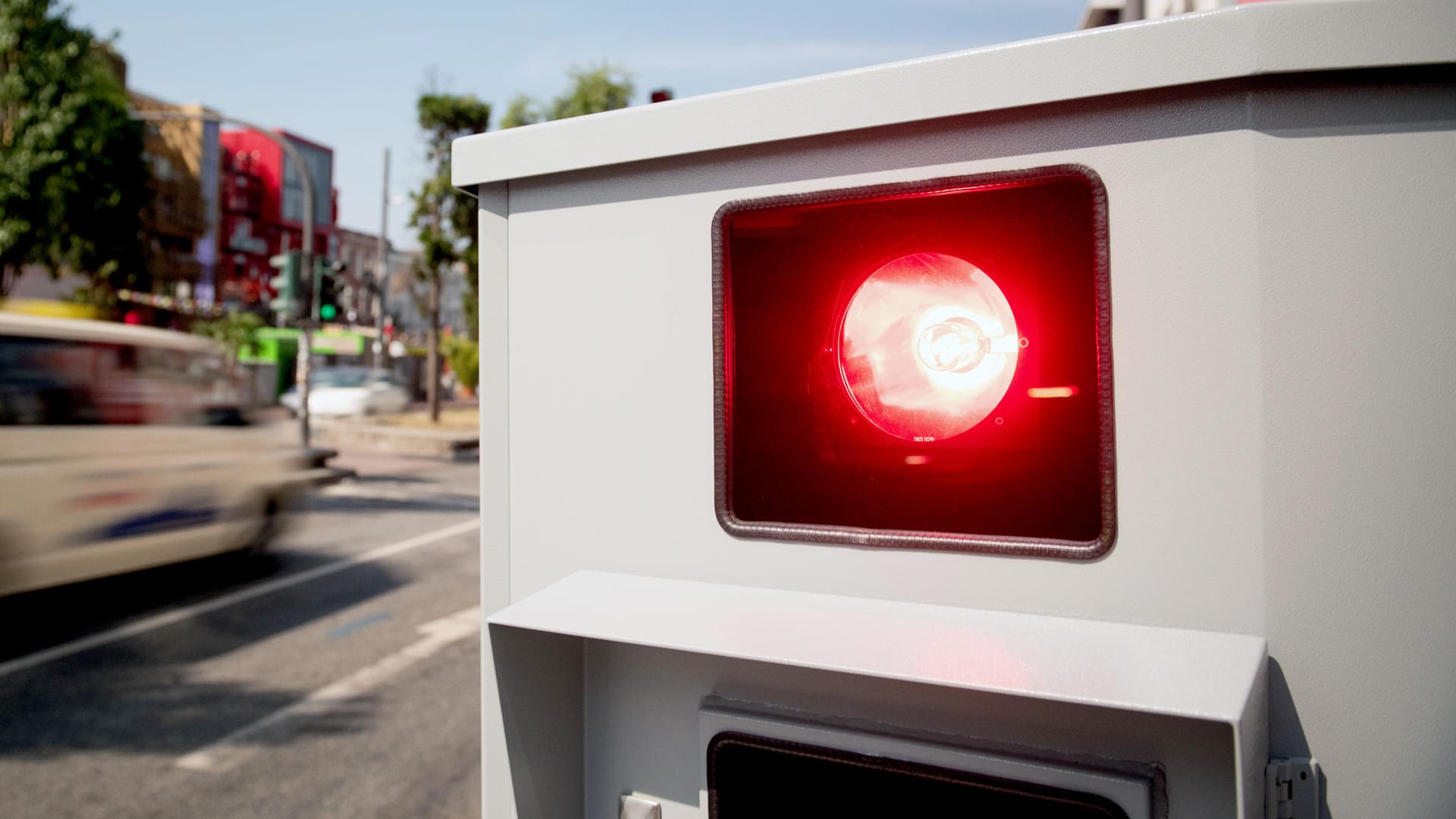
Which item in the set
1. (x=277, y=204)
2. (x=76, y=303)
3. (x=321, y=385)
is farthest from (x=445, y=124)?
(x=277, y=204)

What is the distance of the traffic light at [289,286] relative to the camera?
43.2 feet

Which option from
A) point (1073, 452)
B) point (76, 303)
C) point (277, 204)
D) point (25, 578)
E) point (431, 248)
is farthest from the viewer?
point (277, 204)

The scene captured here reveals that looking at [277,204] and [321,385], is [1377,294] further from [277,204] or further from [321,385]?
[277,204]

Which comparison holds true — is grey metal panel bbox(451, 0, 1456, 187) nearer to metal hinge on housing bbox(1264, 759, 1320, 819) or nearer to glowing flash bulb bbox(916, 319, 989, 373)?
glowing flash bulb bbox(916, 319, 989, 373)

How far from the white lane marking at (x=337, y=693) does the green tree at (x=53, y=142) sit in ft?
59.9

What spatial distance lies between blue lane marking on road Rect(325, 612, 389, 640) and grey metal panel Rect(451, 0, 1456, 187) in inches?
194

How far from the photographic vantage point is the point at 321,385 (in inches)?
918

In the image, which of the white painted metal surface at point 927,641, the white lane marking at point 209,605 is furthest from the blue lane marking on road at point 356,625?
the white painted metal surface at point 927,641

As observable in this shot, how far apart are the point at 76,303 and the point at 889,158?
1048 inches

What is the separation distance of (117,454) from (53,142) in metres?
18.3

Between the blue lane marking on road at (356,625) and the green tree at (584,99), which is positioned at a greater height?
the green tree at (584,99)

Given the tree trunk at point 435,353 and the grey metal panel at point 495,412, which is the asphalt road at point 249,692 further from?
the tree trunk at point 435,353

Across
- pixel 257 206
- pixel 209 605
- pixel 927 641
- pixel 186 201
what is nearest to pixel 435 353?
pixel 209 605

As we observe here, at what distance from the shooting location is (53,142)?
19.4 metres
